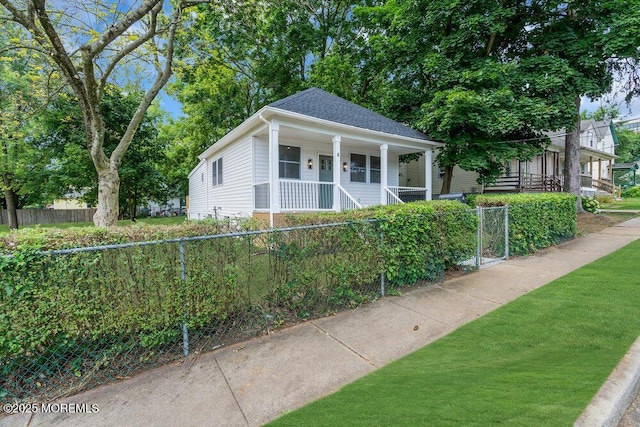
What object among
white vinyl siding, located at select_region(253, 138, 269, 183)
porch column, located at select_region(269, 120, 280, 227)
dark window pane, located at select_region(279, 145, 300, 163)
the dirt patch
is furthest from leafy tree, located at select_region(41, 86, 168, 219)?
the dirt patch

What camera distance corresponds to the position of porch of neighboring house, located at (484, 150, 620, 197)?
17.0 meters

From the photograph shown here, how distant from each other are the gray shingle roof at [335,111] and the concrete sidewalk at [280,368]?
6.71 metres

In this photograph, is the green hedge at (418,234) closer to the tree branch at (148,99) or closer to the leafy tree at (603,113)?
the tree branch at (148,99)

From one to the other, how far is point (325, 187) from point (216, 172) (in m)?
6.83

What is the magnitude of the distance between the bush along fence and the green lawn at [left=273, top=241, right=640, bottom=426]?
4.86 ft

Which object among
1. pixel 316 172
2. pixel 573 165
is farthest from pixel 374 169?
pixel 573 165

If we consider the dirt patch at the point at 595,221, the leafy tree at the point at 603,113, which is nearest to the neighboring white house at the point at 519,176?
the leafy tree at the point at 603,113

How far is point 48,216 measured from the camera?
23391 mm

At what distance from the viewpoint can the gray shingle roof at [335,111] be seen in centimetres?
943

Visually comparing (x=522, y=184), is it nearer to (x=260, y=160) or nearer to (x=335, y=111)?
(x=335, y=111)

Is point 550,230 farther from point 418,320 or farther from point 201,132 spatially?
point 201,132

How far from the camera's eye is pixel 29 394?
101 inches

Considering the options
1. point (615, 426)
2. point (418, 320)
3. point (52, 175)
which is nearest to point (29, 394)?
point (418, 320)

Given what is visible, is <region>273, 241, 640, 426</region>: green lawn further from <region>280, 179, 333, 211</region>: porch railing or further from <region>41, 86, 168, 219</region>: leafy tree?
<region>41, 86, 168, 219</region>: leafy tree
